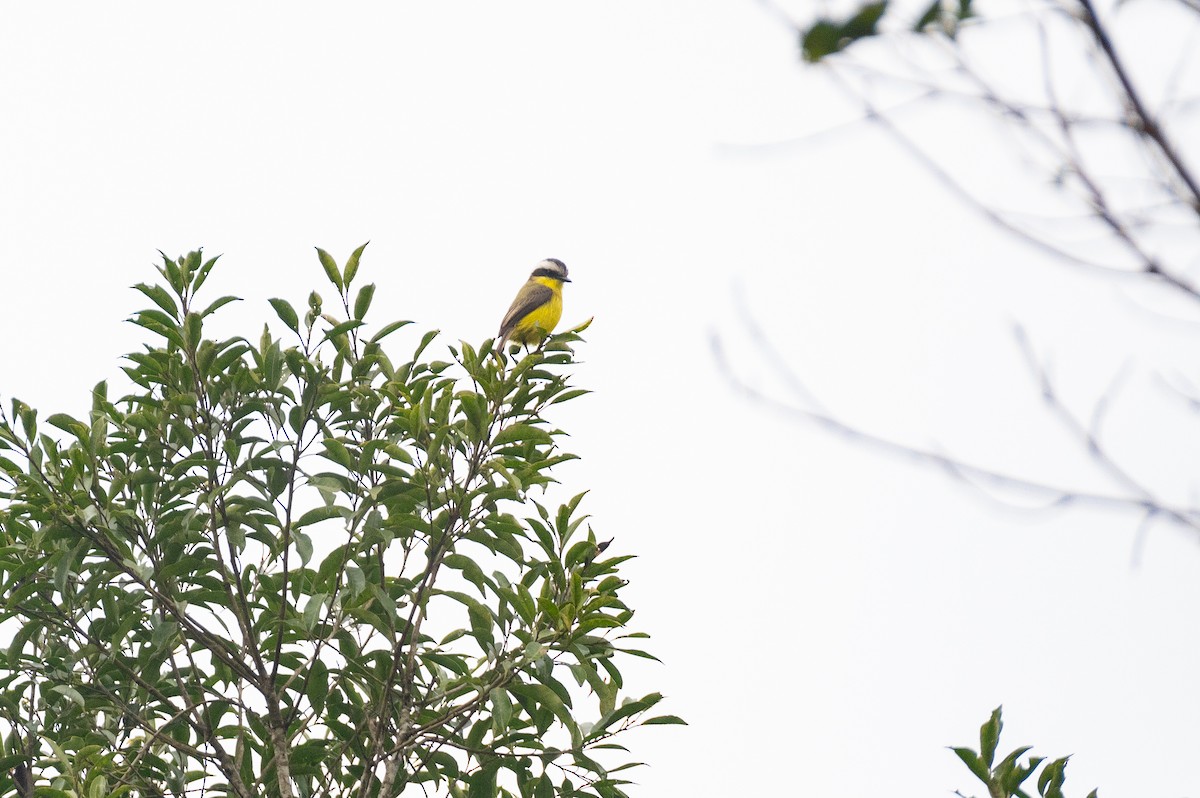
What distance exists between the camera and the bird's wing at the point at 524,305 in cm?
939

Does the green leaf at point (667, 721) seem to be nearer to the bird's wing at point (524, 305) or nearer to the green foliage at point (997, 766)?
the green foliage at point (997, 766)

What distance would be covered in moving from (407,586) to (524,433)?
0.71 meters

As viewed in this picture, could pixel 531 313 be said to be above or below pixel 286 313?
above

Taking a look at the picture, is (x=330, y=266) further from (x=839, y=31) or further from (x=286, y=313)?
(x=839, y=31)

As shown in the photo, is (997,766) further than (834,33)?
Yes

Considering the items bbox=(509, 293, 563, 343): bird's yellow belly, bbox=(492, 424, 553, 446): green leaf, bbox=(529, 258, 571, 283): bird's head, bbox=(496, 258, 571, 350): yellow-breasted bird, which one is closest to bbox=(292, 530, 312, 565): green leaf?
bbox=(492, 424, 553, 446): green leaf

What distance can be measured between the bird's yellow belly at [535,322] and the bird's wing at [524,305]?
0.03 m

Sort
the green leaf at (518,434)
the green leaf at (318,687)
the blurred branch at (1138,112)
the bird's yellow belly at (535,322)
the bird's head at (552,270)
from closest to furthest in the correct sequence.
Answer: the blurred branch at (1138,112) → the green leaf at (318,687) → the green leaf at (518,434) → the bird's yellow belly at (535,322) → the bird's head at (552,270)

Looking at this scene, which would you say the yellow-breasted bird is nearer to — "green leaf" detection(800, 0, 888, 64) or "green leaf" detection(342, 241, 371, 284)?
"green leaf" detection(342, 241, 371, 284)

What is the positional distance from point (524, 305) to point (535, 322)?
148 millimetres

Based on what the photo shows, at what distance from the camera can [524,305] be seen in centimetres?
943

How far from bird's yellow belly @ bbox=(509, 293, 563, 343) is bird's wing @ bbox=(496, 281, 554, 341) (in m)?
0.03

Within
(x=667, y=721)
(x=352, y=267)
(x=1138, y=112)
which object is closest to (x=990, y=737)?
(x=667, y=721)

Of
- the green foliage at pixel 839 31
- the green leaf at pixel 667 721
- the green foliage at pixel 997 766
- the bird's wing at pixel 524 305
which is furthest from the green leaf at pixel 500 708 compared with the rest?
the bird's wing at pixel 524 305
